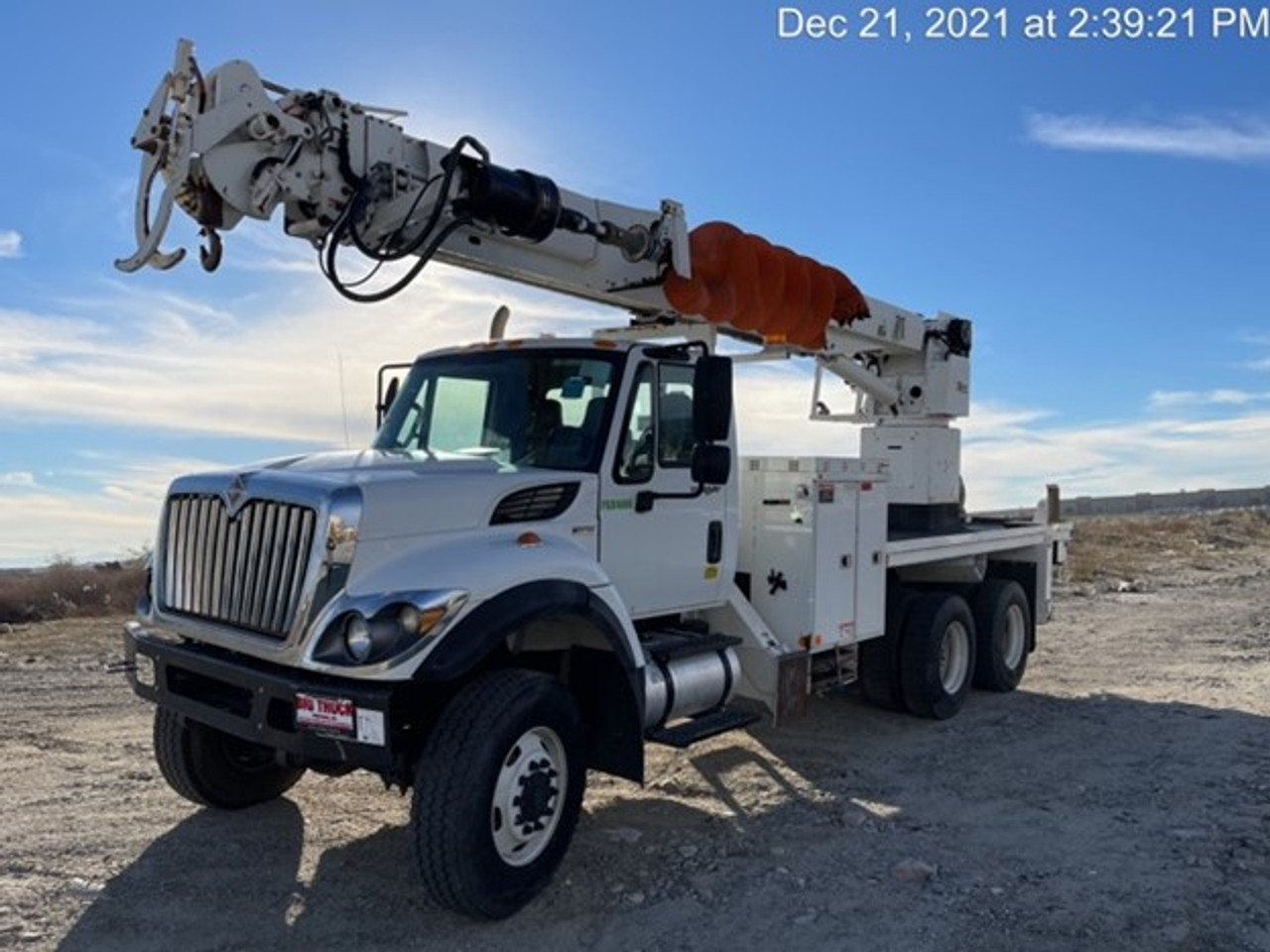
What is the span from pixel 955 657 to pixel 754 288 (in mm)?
3701

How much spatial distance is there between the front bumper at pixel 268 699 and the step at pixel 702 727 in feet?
4.97

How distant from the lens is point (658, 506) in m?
6.00

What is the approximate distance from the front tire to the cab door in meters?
1.09

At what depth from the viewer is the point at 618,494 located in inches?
226

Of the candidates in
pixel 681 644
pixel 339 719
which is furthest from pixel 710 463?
pixel 339 719

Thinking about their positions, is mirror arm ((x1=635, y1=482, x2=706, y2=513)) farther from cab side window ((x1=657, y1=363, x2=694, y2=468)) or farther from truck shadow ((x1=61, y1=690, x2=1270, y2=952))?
truck shadow ((x1=61, y1=690, x2=1270, y2=952))

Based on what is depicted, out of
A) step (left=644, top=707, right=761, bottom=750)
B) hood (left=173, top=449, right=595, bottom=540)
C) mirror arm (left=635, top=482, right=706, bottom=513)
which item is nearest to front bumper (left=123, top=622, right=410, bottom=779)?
hood (left=173, top=449, right=595, bottom=540)

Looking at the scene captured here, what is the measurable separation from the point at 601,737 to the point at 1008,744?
373 centimetres

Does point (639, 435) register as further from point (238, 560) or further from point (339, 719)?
point (339, 719)

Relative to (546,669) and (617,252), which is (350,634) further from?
(617,252)

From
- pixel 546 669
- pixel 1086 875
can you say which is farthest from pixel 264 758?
pixel 1086 875

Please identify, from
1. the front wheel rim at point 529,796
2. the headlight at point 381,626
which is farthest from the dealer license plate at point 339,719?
the front wheel rim at point 529,796

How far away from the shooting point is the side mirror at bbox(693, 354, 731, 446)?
5.53 metres

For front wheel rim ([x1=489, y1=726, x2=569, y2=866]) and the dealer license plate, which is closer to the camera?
the dealer license plate
